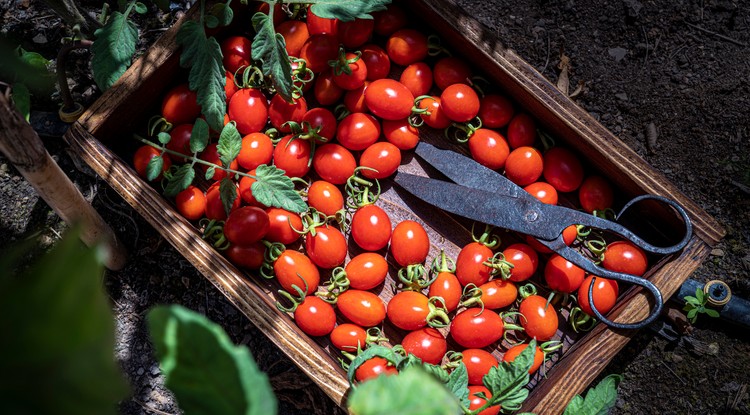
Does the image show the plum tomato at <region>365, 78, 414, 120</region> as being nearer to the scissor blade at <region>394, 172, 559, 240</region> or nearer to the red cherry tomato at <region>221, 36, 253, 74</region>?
the scissor blade at <region>394, 172, 559, 240</region>

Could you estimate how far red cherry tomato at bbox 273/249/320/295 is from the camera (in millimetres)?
1328

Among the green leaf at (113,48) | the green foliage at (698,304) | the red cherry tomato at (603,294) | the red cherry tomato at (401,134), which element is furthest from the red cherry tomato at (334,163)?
the green foliage at (698,304)

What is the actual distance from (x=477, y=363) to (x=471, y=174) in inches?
16.5

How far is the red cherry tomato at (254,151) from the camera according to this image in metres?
1.39

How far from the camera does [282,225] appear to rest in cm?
138

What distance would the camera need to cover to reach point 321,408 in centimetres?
155

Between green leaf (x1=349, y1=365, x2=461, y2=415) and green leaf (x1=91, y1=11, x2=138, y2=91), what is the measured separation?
1.03 metres

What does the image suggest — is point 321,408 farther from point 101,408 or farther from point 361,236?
point 101,408

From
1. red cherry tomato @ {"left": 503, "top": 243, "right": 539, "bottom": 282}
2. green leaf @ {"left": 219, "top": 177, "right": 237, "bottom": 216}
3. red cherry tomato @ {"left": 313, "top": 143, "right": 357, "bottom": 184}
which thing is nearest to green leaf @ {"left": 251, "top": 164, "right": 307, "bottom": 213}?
green leaf @ {"left": 219, "top": 177, "right": 237, "bottom": 216}

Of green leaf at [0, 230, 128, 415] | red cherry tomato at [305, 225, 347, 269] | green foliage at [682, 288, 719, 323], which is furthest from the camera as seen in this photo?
green foliage at [682, 288, 719, 323]

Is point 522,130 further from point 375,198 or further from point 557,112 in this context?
point 375,198

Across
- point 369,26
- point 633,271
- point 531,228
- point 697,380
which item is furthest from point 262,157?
point 697,380

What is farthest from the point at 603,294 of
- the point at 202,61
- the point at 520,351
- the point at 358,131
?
the point at 202,61

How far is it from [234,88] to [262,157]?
0.61 ft
